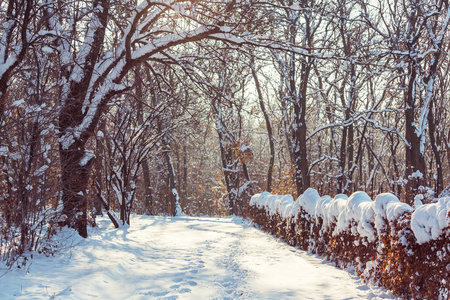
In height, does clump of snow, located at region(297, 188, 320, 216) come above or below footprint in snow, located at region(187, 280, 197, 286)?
above

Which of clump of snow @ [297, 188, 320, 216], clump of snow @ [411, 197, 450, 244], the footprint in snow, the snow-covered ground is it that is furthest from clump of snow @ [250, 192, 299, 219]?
clump of snow @ [411, 197, 450, 244]

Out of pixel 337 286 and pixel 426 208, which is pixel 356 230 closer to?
pixel 337 286

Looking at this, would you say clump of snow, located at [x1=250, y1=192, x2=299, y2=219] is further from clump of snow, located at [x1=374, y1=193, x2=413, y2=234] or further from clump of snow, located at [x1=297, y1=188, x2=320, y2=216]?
clump of snow, located at [x1=374, y1=193, x2=413, y2=234]

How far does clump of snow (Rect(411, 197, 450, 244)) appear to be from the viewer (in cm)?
359

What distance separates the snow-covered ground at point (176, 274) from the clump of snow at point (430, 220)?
961mm

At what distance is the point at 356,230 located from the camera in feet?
18.0

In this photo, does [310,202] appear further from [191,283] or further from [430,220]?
[430,220]

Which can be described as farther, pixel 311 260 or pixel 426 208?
pixel 311 260

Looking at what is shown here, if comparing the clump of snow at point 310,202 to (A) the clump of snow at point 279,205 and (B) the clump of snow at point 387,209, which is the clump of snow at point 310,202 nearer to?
(A) the clump of snow at point 279,205

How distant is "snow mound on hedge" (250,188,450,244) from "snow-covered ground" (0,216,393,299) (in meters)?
0.76

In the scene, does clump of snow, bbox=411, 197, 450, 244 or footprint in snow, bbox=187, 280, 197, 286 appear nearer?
clump of snow, bbox=411, 197, 450, 244

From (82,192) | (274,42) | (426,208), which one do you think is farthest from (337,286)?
(82,192)

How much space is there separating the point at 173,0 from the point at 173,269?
4303 millimetres

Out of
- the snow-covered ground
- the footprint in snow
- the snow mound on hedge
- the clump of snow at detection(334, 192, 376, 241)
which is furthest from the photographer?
the clump of snow at detection(334, 192, 376, 241)
